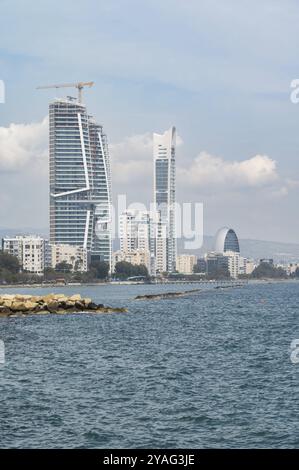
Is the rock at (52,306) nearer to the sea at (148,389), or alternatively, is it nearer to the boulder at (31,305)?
the boulder at (31,305)

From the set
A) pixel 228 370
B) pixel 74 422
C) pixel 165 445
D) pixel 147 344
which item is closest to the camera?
pixel 165 445

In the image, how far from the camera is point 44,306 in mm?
85812

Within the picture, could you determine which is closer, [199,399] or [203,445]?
[203,445]

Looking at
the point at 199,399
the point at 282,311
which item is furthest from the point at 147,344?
the point at 282,311

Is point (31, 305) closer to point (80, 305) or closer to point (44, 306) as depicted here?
point (44, 306)

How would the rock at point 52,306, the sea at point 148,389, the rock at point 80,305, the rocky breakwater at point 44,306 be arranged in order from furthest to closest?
the rock at point 80,305 < the rock at point 52,306 < the rocky breakwater at point 44,306 < the sea at point 148,389

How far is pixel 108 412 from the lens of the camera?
30109mm

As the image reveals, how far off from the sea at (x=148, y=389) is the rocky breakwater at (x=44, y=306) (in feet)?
69.3

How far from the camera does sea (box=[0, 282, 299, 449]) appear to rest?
26.7 meters

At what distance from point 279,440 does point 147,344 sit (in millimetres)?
26266

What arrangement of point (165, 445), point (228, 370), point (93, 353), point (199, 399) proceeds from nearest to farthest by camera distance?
point (165, 445) → point (199, 399) → point (228, 370) → point (93, 353)

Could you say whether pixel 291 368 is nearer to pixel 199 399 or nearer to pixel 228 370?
pixel 228 370

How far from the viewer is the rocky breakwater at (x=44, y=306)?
83.1 m

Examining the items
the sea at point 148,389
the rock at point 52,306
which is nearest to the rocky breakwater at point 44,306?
the rock at point 52,306
